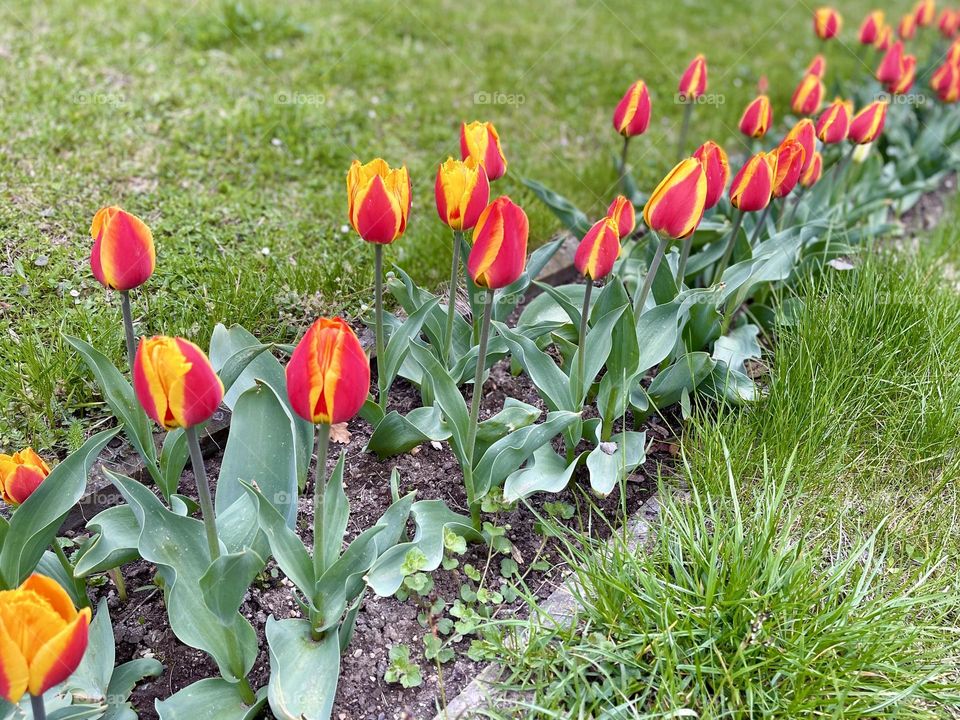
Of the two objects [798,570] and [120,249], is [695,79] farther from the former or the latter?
[120,249]

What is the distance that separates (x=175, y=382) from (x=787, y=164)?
6.28ft

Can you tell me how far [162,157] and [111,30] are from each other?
1309mm

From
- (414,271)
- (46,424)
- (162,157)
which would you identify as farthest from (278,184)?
(46,424)

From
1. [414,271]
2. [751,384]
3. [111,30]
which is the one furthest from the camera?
[111,30]

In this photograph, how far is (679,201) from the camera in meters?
2.14

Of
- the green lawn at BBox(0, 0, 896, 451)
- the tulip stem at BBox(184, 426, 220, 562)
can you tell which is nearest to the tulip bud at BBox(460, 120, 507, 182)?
the green lawn at BBox(0, 0, 896, 451)

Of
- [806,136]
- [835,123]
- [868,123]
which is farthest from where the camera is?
[868,123]

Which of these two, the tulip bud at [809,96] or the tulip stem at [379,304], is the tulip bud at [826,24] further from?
the tulip stem at [379,304]

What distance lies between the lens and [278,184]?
3.63 m

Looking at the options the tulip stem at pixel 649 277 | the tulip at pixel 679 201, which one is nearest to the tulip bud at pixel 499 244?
the tulip at pixel 679 201

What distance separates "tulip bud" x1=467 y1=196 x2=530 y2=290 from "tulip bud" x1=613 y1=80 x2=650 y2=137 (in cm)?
111

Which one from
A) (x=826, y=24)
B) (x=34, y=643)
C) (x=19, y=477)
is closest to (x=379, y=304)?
(x=19, y=477)

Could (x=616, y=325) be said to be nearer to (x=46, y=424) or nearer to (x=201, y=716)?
(x=201, y=716)

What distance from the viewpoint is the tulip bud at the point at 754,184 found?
8.06 ft
